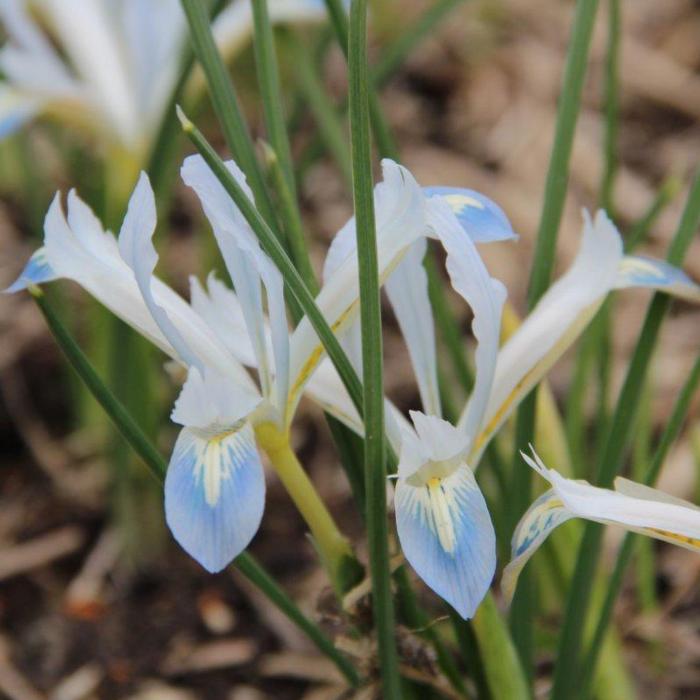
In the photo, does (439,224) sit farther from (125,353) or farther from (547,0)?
(547,0)

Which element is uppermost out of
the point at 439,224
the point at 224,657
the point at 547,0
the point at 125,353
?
the point at 439,224

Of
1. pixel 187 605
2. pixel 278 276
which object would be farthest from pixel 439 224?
pixel 187 605

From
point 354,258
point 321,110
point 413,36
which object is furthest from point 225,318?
point 413,36

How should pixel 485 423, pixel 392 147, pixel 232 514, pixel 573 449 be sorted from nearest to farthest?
pixel 232 514 < pixel 485 423 < pixel 392 147 < pixel 573 449

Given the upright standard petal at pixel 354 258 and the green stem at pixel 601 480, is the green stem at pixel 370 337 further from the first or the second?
the green stem at pixel 601 480

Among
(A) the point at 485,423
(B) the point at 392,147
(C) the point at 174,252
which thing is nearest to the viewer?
(A) the point at 485,423

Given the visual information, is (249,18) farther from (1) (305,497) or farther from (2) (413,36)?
(1) (305,497)
